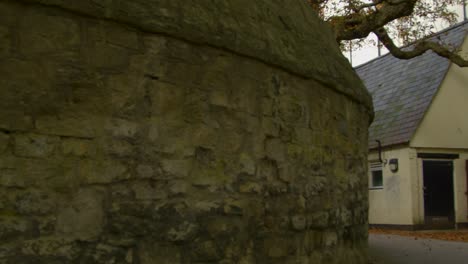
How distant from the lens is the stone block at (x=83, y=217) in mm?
3447

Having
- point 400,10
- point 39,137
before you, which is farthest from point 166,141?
point 400,10

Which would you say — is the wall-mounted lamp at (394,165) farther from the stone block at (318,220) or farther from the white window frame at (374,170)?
the stone block at (318,220)

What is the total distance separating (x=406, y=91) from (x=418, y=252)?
9.30m

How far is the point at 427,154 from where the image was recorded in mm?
16500

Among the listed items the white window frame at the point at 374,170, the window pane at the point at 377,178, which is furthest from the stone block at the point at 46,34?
the window pane at the point at 377,178

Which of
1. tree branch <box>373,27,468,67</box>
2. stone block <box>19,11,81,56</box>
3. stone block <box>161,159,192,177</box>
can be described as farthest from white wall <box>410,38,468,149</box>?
stone block <box>19,11,81,56</box>

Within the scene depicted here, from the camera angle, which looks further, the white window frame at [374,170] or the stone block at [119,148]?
the white window frame at [374,170]

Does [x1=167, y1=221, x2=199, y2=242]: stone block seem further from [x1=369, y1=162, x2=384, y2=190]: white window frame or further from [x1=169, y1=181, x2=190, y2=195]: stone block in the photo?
[x1=369, y1=162, x2=384, y2=190]: white window frame

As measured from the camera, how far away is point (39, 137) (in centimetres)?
340

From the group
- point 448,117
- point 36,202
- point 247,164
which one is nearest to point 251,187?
point 247,164

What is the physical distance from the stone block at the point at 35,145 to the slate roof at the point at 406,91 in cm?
1387

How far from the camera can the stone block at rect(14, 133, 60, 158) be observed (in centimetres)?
334

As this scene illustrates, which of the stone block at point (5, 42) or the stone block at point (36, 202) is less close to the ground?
the stone block at point (5, 42)

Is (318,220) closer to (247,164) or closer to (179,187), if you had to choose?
(247,164)
